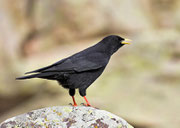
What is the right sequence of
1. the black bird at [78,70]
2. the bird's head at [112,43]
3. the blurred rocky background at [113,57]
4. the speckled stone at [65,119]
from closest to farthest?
the speckled stone at [65,119], the black bird at [78,70], the bird's head at [112,43], the blurred rocky background at [113,57]

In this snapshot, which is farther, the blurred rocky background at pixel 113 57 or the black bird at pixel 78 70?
the blurred rocky background at pixel 113 57

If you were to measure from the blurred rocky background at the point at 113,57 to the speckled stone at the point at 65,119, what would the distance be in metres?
6.43

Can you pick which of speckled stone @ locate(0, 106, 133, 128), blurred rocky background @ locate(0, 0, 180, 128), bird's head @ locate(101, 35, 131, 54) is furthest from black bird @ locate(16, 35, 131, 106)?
blurred rocky background @ locate(0, 0, 180, 128)

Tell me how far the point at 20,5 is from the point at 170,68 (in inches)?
312

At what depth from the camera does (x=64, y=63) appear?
667 centimetres

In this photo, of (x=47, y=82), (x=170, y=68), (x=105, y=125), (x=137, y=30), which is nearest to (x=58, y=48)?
(x=47, y=82)

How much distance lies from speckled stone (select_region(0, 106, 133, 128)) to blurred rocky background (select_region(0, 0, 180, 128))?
643cm

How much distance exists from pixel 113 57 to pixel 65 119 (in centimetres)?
918

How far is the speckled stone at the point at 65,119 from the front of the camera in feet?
18.3

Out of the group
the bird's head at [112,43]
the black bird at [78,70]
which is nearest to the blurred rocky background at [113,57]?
the bird's head at [112,43]

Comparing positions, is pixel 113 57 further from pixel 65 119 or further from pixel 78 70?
pixel 65 119

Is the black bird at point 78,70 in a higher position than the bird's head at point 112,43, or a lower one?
lower

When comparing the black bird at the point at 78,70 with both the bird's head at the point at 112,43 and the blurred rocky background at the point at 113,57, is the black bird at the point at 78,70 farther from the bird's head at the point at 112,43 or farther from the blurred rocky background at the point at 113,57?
the blurred rocky background at the point at 113,57

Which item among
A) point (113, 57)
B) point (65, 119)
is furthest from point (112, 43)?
point (113, 57)
